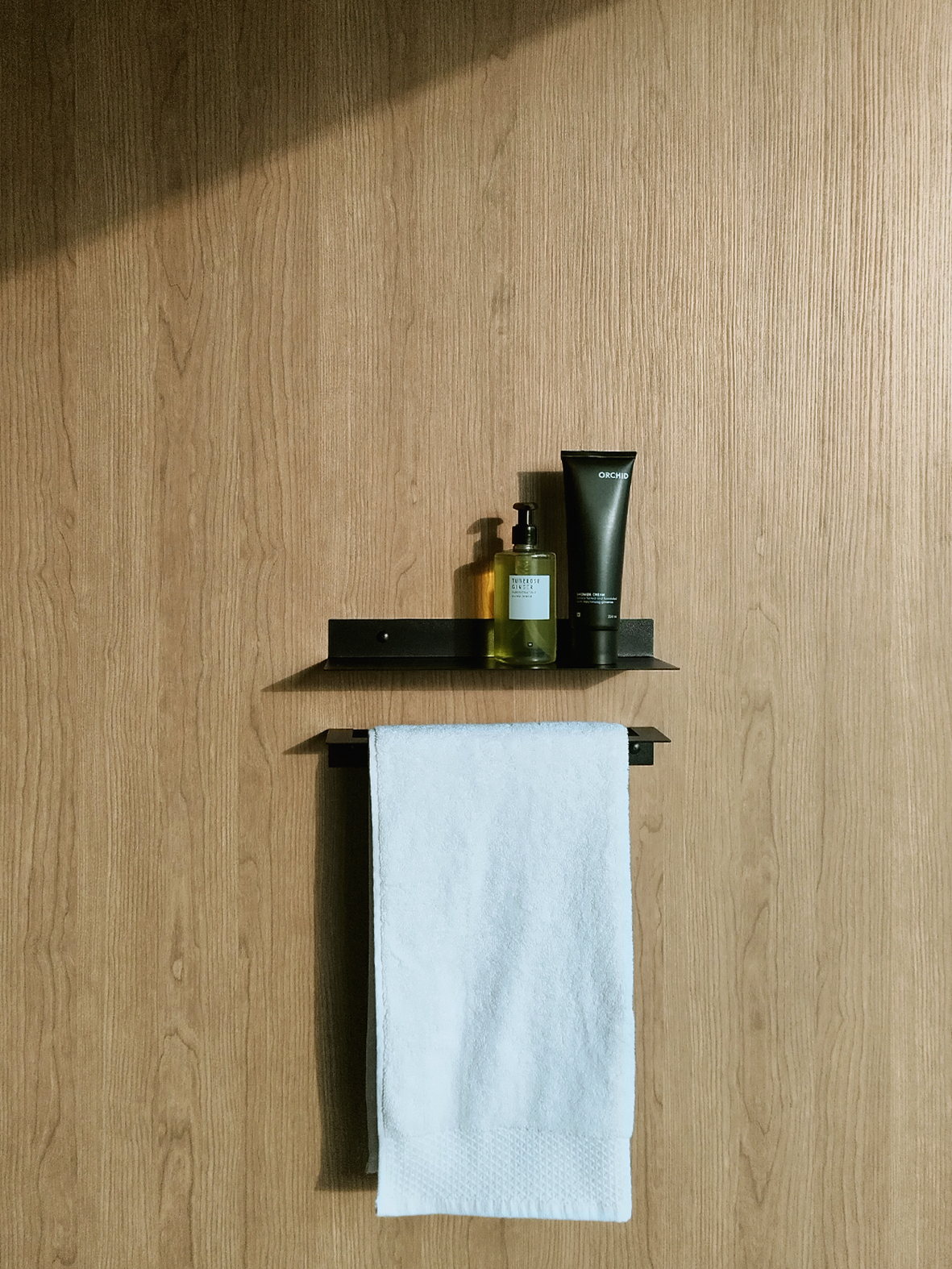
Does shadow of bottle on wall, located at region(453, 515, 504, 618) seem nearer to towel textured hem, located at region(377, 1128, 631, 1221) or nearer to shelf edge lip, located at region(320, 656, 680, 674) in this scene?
shelf edge lip, located at region(320, 656, 680, 674)

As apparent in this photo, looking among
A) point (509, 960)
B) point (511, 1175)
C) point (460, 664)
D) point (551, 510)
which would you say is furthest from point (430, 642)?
point (511, 1175)

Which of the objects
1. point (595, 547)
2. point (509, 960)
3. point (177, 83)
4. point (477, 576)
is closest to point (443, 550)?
point (477, 576)

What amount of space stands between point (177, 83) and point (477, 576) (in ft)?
1.82

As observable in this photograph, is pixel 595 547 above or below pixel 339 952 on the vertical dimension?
above

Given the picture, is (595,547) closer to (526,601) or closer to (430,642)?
(526,601)

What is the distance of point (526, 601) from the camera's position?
86 cm

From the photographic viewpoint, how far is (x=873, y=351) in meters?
0.94

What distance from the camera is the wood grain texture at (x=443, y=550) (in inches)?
35.8

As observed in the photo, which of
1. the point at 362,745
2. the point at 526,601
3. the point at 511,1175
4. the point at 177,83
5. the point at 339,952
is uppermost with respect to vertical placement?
the point at 177,83

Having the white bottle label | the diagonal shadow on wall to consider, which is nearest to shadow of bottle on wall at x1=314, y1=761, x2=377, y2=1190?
the white bottle label

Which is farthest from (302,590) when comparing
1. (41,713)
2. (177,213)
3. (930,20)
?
(930,20)

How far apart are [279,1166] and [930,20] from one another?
4.29 ft

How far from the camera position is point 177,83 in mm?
902

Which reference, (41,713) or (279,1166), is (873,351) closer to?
(41,713)
